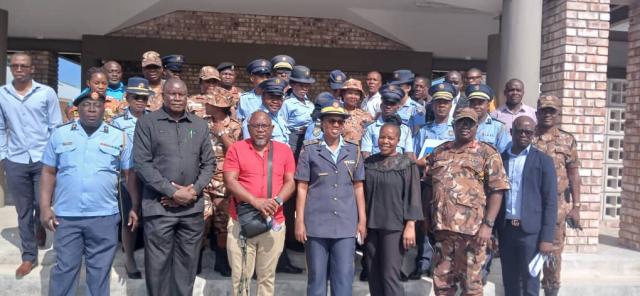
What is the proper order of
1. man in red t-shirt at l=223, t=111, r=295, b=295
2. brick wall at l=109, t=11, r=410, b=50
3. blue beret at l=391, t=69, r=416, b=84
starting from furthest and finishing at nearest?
brick wall at l=109, t=11, r=410, b=50 < blue beret at l=391, t=69, r=416, b=84 < man in red t-shirt at l=223, t=111, r=295, b=295

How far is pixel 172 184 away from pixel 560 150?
10.7 ft

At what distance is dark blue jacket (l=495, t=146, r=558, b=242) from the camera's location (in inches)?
162

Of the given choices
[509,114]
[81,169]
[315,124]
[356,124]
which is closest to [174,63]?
[315,124]

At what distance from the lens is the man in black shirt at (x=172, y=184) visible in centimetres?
368

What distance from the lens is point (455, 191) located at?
3912mm

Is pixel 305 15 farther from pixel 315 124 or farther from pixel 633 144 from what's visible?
pixel 633 144

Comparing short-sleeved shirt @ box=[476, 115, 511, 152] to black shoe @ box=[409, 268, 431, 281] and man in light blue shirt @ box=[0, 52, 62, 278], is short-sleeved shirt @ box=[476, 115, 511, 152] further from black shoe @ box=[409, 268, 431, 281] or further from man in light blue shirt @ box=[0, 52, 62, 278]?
man in light blue shirt @ box=[0, 52, 62, 278]

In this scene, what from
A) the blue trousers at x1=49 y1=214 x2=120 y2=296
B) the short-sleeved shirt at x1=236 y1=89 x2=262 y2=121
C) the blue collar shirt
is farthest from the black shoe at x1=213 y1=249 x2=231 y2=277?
the blue collar shirt

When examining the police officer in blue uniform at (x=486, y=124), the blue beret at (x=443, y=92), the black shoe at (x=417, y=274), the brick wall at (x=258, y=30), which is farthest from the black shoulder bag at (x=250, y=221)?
the brick wall at (x=258, y=30)

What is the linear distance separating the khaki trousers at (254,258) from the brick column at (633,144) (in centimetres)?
435

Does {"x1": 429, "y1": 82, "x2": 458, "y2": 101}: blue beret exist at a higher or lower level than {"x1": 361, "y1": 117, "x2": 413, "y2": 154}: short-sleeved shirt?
higher

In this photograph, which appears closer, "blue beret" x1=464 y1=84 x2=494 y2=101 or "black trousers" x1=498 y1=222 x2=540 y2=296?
"black trousers" x1=498 y1=222 x2=540 y2=296

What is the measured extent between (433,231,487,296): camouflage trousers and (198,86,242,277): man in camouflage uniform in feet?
5.96

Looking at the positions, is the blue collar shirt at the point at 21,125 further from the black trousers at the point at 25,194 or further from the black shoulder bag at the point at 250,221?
the black shoulder bag at the point at 250,221
